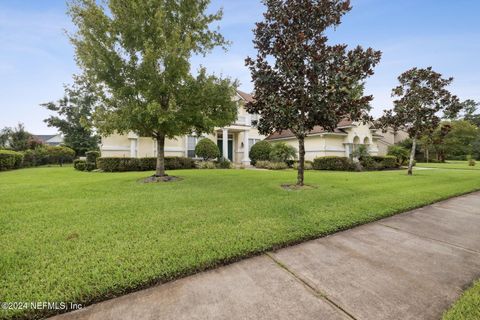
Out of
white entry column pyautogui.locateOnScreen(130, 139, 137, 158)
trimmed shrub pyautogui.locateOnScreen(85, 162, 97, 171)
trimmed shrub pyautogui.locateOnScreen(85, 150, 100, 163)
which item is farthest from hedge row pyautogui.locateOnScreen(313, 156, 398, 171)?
trimmed shrub pyautogui.locateOnScreen(85, 150, 100, 163)

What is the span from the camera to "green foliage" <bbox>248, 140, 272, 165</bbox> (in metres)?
20.8

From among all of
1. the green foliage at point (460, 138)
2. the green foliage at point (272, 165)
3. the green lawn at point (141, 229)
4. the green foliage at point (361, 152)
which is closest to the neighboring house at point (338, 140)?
the green foliage at point (361, 152)

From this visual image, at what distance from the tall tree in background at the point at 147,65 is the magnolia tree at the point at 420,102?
10659mm

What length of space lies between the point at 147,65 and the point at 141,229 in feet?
21.9

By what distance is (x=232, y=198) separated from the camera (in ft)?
21.1

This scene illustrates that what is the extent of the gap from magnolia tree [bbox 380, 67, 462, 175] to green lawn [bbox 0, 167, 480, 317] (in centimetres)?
768

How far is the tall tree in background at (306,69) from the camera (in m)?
7.12

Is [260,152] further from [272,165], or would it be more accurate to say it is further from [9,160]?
[9,160]

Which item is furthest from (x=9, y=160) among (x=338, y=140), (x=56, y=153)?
(x=338, y=140)

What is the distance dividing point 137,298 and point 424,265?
11.9 ft

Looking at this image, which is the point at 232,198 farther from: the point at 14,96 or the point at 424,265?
the point at 14,96

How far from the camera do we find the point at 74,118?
31.9 m

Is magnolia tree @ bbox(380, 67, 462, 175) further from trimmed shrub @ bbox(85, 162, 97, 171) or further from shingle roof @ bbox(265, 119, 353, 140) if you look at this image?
trimmed shrub @ bbox(85, 162, 97, 171)

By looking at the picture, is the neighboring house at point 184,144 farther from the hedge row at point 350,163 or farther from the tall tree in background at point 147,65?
the hedge row at point 350,163
